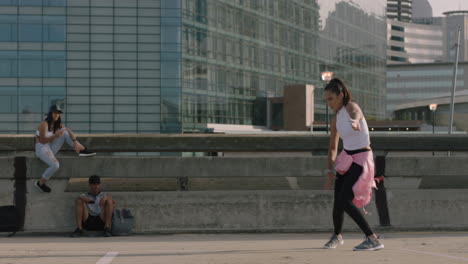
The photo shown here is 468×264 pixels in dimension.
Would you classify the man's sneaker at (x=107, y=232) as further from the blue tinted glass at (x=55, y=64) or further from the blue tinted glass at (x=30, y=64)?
the blue tinted glass at (x=30, y=64)

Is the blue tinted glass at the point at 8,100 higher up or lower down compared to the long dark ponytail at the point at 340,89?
higher up

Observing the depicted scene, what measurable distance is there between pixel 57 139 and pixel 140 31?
1964 inches

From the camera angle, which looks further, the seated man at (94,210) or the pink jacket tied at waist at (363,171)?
the seated man at (94,210)

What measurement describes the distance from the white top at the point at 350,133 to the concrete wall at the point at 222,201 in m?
2.03

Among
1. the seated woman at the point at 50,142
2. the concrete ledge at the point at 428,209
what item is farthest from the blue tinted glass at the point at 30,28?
the concrete ledge at the point at 428,209

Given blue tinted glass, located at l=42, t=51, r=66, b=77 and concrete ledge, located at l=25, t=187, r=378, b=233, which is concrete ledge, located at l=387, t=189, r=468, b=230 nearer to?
concrete ledge, located at l=25, t=187, r=378, b=233

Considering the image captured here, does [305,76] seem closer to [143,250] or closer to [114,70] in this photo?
[114,70]

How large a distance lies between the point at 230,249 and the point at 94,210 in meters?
2.29

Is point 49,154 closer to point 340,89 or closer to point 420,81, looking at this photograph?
point 340,89

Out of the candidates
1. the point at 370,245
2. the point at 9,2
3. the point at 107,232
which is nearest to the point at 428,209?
the point at 370,245

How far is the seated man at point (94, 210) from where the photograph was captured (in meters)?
9.21

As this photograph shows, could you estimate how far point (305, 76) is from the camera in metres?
80.3

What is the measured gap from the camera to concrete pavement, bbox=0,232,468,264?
7129mm

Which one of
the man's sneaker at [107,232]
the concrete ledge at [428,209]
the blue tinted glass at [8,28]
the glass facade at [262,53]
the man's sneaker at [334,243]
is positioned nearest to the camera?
the man's sneaker at [334,243]
